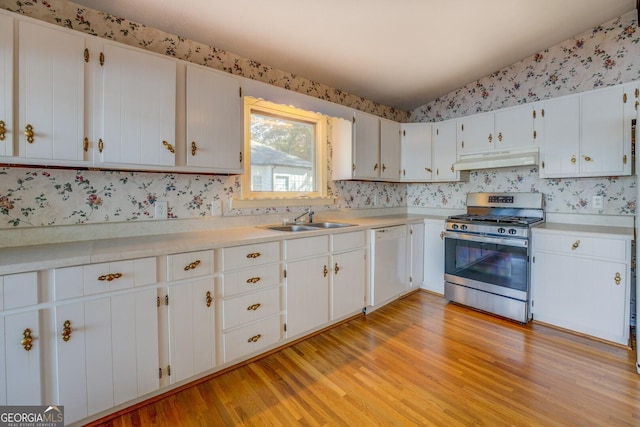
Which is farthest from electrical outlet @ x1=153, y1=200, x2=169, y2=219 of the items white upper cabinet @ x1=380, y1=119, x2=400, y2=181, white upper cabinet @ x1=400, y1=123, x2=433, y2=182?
white upper cabinet @ x1=400, y1=123, x2=433, y2=182

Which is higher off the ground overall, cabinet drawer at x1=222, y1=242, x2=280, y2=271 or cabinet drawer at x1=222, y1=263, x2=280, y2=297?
cabinet drawer at x1=222, y1=242, x2=280, y2=271

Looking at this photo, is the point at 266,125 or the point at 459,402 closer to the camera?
the point at 459,402

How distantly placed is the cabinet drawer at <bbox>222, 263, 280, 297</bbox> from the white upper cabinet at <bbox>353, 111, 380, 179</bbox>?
4.92 ft

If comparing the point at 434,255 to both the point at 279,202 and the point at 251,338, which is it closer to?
the point at 279,202

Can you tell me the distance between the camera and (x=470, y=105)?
363 cm

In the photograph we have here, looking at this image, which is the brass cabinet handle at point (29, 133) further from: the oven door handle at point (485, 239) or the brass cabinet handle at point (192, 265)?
the oven door handle at point (485, 239)

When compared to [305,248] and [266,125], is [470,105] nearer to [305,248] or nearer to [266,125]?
[266,125]

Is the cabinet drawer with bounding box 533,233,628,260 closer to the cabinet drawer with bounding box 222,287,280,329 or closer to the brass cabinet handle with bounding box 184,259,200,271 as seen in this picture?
the cabinet drawer with bounding box 222,287,280,329

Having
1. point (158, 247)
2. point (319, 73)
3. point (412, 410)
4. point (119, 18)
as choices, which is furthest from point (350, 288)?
point (119, 18)

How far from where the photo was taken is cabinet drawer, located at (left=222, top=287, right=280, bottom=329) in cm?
192

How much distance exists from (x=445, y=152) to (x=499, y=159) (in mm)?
668

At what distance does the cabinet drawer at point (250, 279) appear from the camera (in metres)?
Answer: 1.90

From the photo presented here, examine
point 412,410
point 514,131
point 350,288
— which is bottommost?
point 412,410

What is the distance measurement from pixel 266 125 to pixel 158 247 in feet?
5.22
